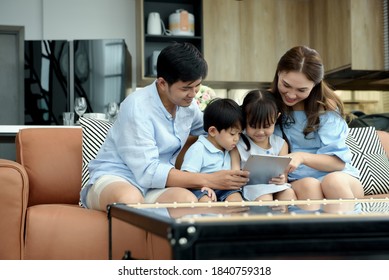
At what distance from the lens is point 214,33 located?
5.64m

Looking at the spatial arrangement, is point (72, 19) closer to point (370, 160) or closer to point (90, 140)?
point (90, 140)

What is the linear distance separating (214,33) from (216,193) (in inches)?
146

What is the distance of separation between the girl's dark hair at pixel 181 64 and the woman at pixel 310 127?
422 mm

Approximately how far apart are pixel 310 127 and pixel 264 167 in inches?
14.8

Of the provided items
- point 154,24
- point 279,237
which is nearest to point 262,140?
point 279,237

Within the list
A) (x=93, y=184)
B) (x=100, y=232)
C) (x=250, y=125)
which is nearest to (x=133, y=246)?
(x=100, y=232)

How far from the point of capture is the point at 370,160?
2631 mm

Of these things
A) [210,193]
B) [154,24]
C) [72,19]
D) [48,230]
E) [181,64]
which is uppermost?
[72,19]

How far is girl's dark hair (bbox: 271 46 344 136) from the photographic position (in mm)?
2260

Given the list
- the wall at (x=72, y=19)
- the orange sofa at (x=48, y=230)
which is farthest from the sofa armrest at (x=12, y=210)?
the wall at (x=72, y=19)

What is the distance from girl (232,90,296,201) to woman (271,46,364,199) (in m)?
0.06

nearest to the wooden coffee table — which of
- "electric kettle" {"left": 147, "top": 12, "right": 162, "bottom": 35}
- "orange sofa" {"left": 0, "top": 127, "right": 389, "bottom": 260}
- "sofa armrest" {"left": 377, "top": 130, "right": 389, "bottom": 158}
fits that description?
"orange sofa" {"left": 0, "top": 127, "right": 389, "bottom": 260}

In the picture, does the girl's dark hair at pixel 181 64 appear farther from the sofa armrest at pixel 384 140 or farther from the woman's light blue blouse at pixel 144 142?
the sofa armrest at pixel 384 140

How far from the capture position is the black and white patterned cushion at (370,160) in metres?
2.58
